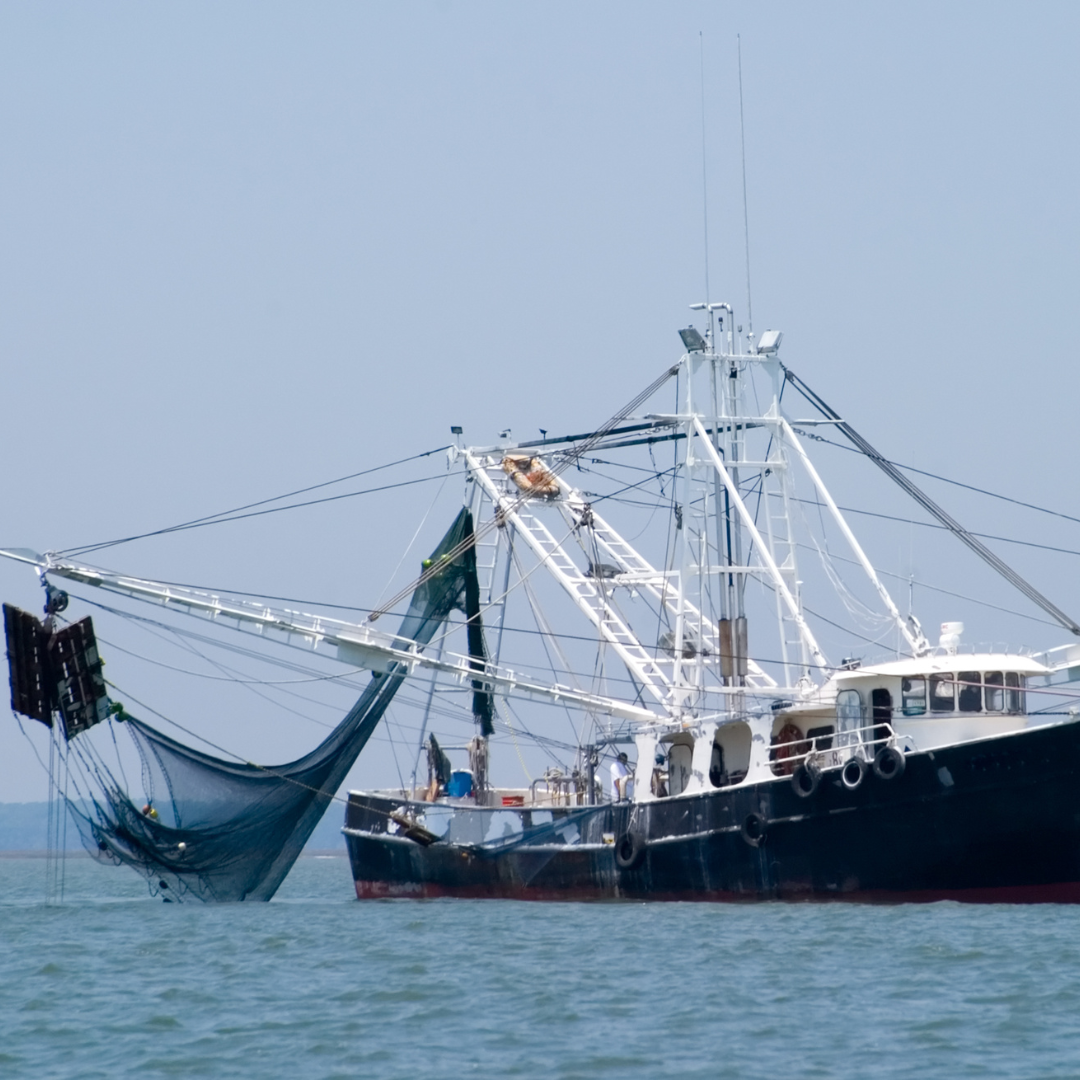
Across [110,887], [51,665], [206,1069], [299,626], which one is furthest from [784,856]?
[110,887]

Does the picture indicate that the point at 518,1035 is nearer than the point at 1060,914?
Yes

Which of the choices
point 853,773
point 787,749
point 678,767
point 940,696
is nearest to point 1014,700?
point 940,696

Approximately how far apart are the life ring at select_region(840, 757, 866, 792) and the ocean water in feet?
5.60

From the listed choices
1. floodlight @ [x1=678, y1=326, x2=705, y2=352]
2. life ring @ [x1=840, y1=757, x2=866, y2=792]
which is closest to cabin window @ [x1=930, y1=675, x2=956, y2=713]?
life ring @ [x1=840, y1=757, x2=866, y2=792]

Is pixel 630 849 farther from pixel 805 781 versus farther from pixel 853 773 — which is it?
pixel 853 773

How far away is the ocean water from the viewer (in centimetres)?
1523

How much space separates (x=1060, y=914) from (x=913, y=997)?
750cm

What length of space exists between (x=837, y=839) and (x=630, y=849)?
14.2 ft

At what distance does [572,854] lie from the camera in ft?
102

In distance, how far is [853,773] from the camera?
2609 centimetres

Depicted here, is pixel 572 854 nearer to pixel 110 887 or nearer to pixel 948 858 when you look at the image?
pixel 948 858

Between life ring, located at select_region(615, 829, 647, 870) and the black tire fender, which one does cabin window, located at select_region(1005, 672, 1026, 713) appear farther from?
life ring, located at select_region(615, 829, 647, 870)

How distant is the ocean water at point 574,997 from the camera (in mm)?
15227

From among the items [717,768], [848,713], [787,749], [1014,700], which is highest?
[1014,700]
